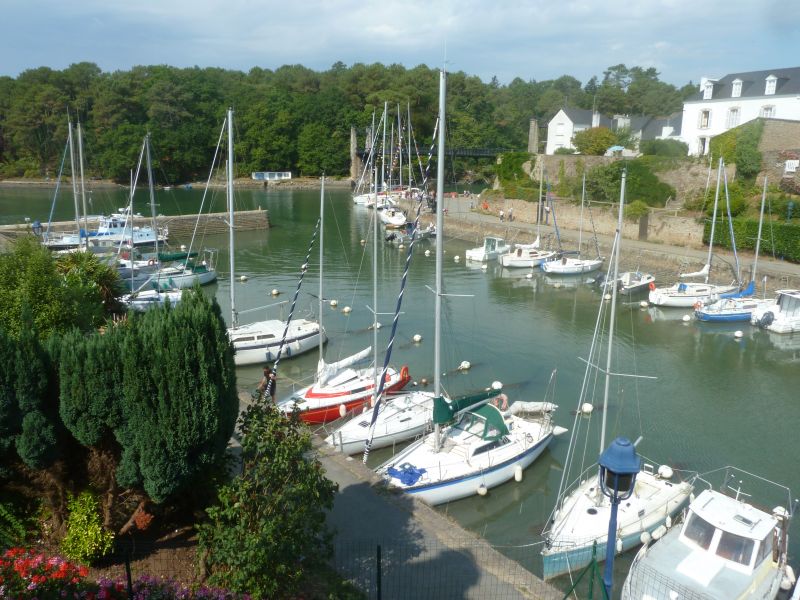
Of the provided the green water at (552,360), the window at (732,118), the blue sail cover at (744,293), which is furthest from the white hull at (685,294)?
the window at (732,118)

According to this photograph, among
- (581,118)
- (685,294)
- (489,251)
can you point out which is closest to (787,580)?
(685,294)

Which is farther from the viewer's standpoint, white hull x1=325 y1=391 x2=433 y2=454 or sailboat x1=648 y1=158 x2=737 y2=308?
sailboat x1=648 y1=158 x2=737 y2=308

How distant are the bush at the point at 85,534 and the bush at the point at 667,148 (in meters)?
48.2

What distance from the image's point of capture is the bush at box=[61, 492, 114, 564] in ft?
26.9

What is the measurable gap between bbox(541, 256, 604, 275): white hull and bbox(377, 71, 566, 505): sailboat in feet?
73.0

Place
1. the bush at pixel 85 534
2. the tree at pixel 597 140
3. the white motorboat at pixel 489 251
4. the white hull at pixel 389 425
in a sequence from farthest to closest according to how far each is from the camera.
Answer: the tree at pixel 597 140 < the white motorboat at pixel 489 251 < the white hull at pixel 389 425 < the bush at pixel 85 534

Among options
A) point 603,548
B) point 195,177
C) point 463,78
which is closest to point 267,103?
point 195,177

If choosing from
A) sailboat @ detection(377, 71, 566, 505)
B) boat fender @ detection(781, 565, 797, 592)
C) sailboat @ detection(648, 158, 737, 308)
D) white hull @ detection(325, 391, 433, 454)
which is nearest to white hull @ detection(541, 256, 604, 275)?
sailboat @ detection(648, 158, 737, 308)

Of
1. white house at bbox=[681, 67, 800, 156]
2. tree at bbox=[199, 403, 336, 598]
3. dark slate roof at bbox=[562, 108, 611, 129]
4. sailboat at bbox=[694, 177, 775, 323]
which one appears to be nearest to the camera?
tree at bbox=[199, 403, 336, 598]

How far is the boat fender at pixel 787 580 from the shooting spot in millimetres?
10352

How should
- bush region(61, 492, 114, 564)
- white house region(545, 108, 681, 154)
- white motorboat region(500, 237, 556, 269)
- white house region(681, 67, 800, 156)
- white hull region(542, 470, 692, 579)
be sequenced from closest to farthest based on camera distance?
bush region(61, 492, 114, 564), white hull region(542, 470, 692, 579), white motorboat region(500, 237, 556, 269), white house region(681, 67, 800, 156), white house region(545, 108, 681, 154)

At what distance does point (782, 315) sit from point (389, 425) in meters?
19.1

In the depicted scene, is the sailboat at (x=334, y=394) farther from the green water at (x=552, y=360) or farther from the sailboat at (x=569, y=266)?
the sailboat at (x=569, y=266)

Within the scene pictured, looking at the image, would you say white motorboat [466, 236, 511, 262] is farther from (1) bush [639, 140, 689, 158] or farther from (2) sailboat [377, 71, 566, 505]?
(2) sailboat [377, 71, 566, 505]
